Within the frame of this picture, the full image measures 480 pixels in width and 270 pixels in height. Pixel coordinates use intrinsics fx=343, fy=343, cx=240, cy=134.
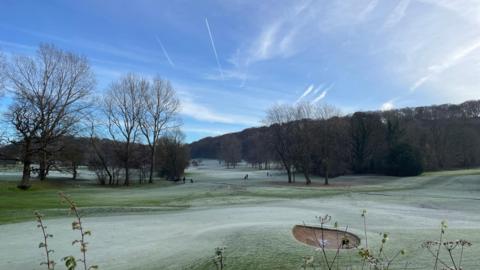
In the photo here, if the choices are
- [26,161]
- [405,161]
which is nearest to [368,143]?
[405,161]

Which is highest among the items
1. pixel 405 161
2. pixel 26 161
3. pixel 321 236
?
pixel 405 161

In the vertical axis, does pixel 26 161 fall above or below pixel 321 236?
above

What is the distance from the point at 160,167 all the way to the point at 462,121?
58098 mm

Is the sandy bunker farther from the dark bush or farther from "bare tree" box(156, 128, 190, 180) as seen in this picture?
"bare tree" box(156, 128, 190, 180)

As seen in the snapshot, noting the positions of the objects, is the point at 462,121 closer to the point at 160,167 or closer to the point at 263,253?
the point at 160,167

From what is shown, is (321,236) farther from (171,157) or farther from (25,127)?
(171,157)

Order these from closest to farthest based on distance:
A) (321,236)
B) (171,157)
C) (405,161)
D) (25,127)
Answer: (321,236)
(25,127)
(405,161)
(171,157)

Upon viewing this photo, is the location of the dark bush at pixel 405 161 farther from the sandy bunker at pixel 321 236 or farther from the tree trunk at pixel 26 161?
the tree trunk at pixel 26 161

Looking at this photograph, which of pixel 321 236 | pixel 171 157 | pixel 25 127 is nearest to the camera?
pixel 321 236

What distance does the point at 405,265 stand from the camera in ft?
23.3

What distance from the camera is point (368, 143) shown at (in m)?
60.7

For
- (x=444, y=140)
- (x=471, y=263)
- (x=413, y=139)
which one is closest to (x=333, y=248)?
(x=471, y=263)

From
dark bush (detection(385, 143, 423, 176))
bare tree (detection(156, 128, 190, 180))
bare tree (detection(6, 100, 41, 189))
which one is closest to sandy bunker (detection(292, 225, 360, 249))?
bare tree (detection(6, 100, 41, 189))

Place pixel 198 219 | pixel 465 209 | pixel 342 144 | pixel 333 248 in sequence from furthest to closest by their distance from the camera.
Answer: pixel 342 144 < pixel 465 209 < pixel 198 219 < pixel 333 248
